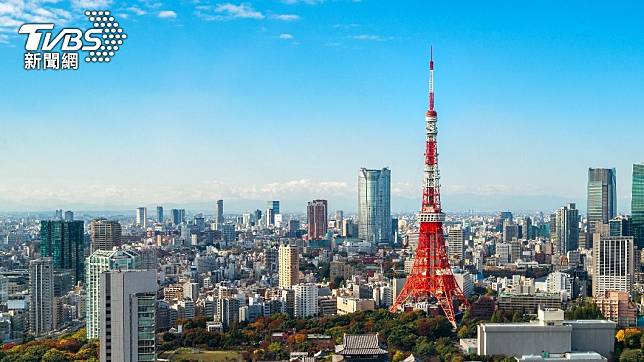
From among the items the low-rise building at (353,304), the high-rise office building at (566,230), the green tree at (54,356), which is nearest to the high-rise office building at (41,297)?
the green tree at (54,356)

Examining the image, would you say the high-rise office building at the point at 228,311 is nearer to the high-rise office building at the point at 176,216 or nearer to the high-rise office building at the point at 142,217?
the high-rise office building at the point at 142,217

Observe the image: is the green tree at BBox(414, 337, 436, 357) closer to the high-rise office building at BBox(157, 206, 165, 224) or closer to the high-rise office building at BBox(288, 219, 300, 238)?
the high-rise office building at BBox(288, 219, 300, 238)

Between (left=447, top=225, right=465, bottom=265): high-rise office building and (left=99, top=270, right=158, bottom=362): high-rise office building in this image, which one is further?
(left=447, top=225, right=465, bottom=265): high-rise office building

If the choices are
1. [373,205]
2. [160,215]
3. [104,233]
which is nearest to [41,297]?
[104,233]

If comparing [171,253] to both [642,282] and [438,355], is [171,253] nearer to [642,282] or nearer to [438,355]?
[642,282]

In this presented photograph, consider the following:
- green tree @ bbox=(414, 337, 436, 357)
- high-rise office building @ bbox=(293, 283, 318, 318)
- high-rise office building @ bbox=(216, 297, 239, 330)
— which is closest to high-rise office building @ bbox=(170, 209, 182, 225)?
high-rise office building @ bbox=(293, 283, 318, 318)
